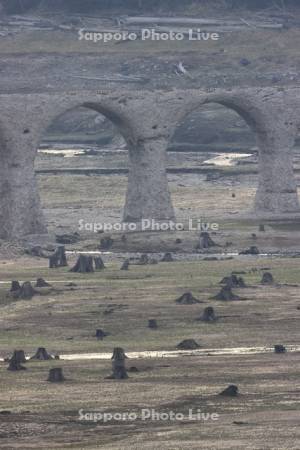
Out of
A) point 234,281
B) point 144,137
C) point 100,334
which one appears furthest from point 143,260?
point 100,334

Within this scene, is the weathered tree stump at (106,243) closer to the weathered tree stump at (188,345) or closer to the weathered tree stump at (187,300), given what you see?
the weathered tree stump at (187,300)

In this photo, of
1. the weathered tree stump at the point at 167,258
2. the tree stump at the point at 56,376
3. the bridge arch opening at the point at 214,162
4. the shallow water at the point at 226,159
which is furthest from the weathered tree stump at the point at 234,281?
the shallow water at the point at 226,159

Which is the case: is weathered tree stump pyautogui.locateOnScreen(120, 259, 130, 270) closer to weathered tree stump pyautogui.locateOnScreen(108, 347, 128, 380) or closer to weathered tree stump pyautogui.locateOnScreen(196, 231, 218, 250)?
weathered tree stump pyautogui.locateOnScreen(196, 231, 218, 250)

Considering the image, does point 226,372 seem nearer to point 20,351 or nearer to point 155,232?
point 20,351

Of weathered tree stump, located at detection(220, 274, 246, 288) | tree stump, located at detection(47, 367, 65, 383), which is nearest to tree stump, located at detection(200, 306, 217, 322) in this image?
weathered tree stump, located at detection(220, 274, 246, 288)

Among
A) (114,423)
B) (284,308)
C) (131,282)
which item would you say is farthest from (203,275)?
(114,423)

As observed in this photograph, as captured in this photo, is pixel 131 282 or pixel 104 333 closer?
pixel 104 333
